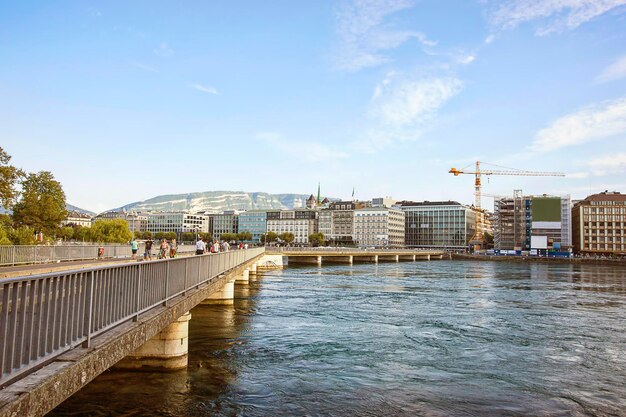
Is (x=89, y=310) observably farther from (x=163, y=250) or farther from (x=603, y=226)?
(x=603, y=226)

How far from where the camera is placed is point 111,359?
350 inches

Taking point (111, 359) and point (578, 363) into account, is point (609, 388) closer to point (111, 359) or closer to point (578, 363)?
point (578, 363)

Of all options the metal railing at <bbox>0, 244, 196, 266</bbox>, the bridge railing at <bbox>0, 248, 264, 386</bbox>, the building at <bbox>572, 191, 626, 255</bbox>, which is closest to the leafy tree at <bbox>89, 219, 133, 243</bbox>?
the metal railing at <bbox>0, 244, 196, 266</bbox>

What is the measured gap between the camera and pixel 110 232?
3538 inches

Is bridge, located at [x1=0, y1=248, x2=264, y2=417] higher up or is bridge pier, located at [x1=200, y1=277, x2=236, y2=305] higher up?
bridge, located at [x1=0, y1=248, x2=264, y2=417]

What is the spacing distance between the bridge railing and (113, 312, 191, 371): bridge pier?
124 inches

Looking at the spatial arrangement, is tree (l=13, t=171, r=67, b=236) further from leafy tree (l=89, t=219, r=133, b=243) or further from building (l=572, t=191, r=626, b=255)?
building (l=572, t=191, r=626, b=255)

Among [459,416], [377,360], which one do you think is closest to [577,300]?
[377,360]

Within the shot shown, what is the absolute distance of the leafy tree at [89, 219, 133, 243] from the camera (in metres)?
88.1

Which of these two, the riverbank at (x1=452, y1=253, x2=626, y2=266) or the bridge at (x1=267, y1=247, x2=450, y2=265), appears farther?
the riverbank at (x1=452, y1=253, x2=626, y2=266)

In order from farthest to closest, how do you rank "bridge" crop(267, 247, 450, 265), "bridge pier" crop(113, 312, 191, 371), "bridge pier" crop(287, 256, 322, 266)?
"bridge pier" crop(287, 256, 322, 266)
"bridge" crop(267, 247, 450, 265)
"bridge pier" crop(113, 312, 191, 371)

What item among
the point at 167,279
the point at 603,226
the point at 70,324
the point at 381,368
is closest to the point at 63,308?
the point at 70,324

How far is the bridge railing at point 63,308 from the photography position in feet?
20.6

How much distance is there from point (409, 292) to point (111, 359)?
135ft
